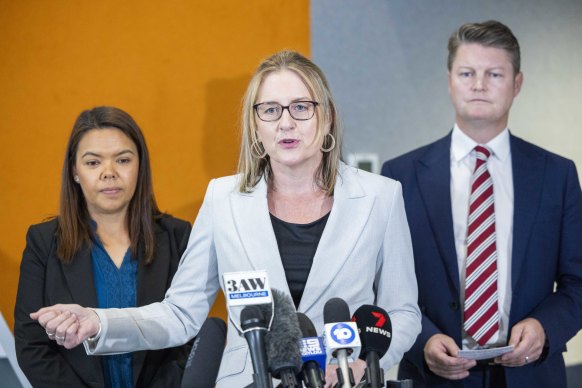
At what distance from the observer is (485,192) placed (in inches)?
128

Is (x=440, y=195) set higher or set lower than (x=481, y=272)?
higher

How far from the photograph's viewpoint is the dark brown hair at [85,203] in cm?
325

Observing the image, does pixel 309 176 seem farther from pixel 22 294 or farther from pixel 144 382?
pixel 22 294

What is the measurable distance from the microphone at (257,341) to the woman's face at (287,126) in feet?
2.99

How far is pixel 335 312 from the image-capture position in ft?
5.49

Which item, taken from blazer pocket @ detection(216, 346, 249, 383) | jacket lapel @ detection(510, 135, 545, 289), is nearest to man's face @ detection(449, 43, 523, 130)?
jacket lapel @ detection(510, 135, 545, 289)

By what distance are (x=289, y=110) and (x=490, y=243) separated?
121cm

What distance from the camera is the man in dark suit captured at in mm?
3098

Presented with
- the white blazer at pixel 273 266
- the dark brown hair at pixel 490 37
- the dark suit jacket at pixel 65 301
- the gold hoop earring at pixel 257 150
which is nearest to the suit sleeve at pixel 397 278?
the white blazer at pixel 273 266

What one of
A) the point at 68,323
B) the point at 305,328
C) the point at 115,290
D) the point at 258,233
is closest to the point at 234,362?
the point at 258,233

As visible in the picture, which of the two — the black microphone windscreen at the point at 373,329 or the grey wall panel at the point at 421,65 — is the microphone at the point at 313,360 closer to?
the black microphone windscreen at the point at 373,329

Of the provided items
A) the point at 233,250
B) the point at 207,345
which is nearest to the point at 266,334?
the point at 207,345

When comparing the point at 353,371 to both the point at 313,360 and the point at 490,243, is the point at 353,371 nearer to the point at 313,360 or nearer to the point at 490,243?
the point at 313,360

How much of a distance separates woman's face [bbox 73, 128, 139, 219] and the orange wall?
1.55ft
